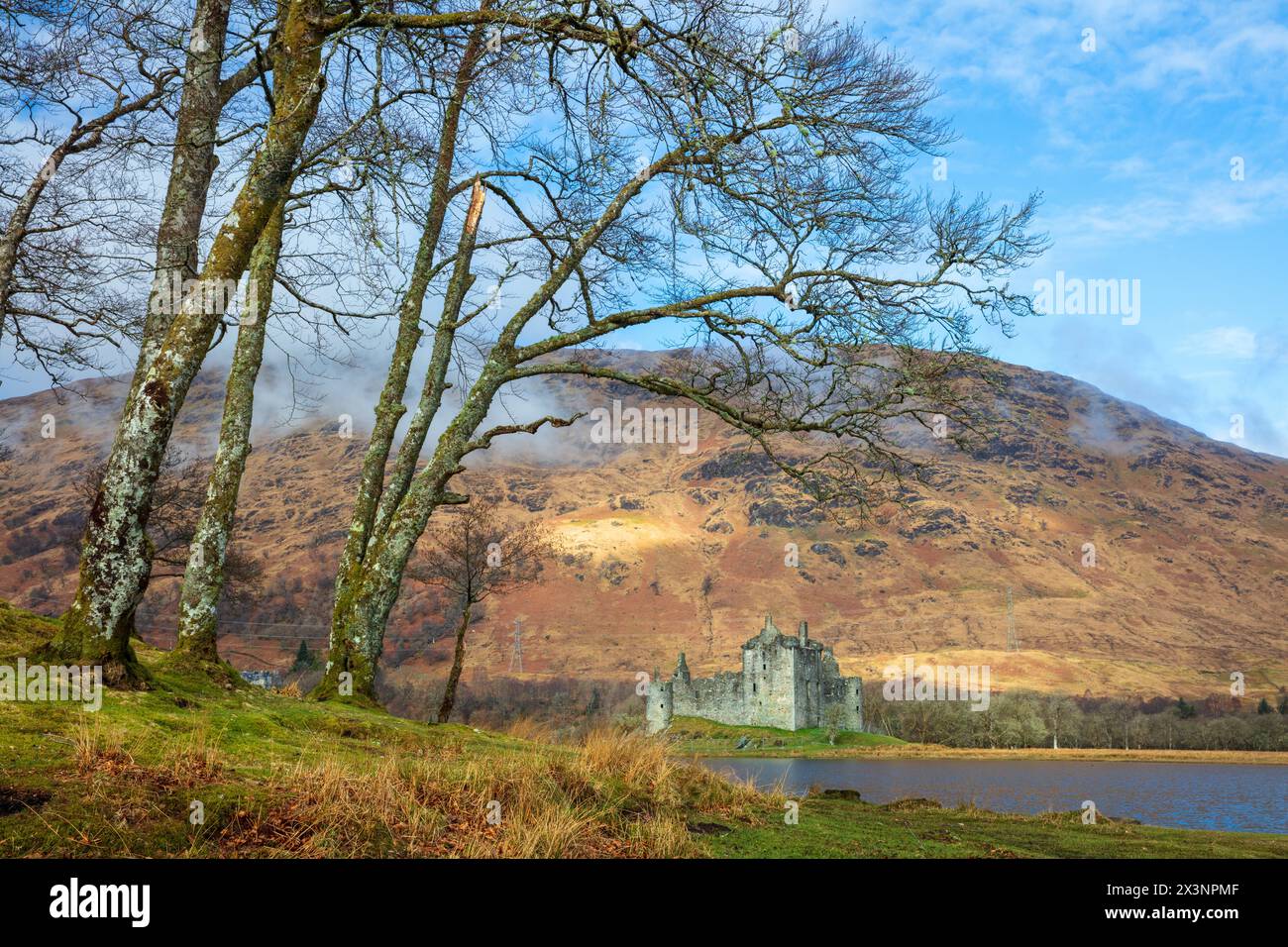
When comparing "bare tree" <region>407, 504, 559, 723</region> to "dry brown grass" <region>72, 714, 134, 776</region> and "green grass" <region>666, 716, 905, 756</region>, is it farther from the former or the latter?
"green grass" <region>666, 716, 905, 756</region>

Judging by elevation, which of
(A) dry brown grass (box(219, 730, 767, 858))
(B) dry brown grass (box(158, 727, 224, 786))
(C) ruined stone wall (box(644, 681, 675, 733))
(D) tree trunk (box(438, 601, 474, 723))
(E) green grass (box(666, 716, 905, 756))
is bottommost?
(E) green grass (box(666, 716, 905, 756))

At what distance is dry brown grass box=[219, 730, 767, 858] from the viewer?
5.14 metres

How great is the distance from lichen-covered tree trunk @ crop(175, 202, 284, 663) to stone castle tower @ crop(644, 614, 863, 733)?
87434 millimetres

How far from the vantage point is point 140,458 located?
25.2ft

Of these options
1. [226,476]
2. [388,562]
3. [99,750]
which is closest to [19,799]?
[99,750]

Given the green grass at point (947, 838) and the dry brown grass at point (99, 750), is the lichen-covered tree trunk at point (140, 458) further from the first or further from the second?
the green grass at point (947, 838)

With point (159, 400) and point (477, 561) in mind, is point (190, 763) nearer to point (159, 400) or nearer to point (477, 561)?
point (159, 400)

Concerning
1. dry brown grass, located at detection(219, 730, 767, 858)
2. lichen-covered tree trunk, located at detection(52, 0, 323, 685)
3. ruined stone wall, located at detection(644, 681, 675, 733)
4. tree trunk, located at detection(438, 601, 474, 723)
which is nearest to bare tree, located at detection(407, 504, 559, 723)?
tree trunk, located at detection(438, 601, 474, 723)

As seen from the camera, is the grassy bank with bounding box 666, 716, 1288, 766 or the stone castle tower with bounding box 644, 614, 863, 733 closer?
the grassy bank with bounding box 666, 716, 1288, 766

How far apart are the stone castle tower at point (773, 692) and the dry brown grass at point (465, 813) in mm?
90512

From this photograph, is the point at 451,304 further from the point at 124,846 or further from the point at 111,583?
the point at 124,846

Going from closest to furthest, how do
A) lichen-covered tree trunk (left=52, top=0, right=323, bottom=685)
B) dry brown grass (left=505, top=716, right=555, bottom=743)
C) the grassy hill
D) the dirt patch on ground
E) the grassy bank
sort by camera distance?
the dirt patch on ground → the grassy hill → lichen-covered tree trunk (left=52, top=0, right=323, bottom=685) → dry brown grass (left=505, top=716, right=555, bottom=743) → the grassy bank
